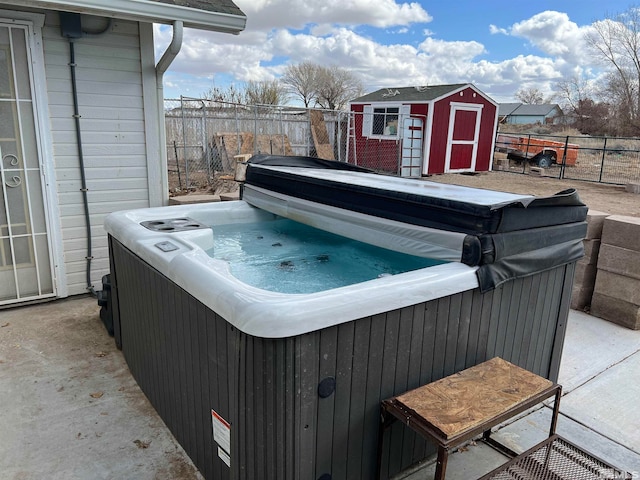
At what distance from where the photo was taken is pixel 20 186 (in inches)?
129

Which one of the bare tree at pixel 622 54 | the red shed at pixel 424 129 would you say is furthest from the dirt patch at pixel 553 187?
the bare tree at pixel 622 54

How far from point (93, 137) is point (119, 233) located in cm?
141

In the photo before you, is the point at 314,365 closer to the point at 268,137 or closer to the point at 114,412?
the point at 114,412

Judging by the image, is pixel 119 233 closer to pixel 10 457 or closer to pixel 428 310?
pixel 10 457

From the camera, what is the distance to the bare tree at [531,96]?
40438 mm

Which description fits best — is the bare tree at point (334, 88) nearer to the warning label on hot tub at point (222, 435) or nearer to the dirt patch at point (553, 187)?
the dirt patch at point (553, 187)

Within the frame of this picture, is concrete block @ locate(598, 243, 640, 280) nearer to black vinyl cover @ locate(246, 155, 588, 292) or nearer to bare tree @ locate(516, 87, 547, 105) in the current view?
black vinyl cover @ locate(246, 155, 588, 292)

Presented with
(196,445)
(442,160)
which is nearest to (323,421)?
(196,445)

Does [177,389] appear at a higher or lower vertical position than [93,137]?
lower

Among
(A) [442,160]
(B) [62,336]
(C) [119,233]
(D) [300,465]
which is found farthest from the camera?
(A) [442,160]

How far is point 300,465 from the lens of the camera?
1484 millimetres

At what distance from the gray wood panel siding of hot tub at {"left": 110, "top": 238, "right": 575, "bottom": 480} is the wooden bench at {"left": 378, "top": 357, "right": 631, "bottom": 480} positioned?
93 millimetres

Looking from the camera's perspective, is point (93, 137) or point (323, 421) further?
point (93, 137)

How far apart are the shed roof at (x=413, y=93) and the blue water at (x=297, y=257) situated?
349 inches
